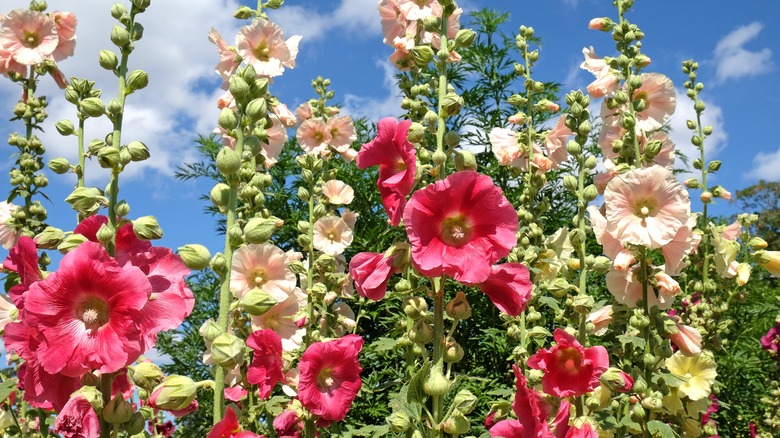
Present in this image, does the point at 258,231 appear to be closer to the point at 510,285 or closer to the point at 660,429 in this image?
the point at 510,285

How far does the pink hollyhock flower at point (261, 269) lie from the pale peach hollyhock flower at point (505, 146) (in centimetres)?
113

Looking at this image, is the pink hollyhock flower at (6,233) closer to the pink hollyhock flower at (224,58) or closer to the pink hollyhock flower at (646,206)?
the pink hollyhock flower at (224,58)

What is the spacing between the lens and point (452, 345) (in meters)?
1.52

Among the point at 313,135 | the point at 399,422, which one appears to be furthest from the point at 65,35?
the point at 399,422

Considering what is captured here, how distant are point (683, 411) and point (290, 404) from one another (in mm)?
1397

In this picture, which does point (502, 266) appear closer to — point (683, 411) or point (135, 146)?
point (135, 146)

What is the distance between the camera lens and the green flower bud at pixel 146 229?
4.81 feet

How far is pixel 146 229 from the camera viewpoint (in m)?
1.47

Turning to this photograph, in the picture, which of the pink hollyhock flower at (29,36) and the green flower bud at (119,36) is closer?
the green flower bud at (119,36)

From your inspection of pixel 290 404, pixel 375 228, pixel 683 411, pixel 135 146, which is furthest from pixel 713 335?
pixel 375 228

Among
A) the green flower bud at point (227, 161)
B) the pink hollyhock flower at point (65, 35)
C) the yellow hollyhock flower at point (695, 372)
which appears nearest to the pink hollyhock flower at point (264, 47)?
the pink hollyhock flower at point (65, 35)

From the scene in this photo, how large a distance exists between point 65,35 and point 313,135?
124 cm

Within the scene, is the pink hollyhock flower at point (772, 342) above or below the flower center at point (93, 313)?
above

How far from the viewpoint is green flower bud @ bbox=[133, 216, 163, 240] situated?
4.81ft
